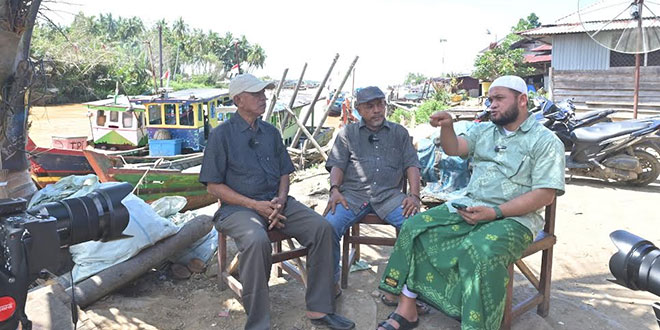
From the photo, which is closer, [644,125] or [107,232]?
[107,232]

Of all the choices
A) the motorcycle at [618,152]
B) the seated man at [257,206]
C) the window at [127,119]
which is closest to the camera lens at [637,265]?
the seated man at [257,206]

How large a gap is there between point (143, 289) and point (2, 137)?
1281mm

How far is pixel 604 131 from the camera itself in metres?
6.28

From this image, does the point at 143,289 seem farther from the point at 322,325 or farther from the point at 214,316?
the point at 322,325

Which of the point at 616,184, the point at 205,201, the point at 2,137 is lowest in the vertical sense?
the point at 205,201

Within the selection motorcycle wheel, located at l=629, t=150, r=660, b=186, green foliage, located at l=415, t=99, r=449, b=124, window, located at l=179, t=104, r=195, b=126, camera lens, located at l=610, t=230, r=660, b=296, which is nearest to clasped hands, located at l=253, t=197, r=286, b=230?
camera lens, located at l=610, t=230, r=660, b=296

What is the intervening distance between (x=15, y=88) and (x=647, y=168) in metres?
6.79

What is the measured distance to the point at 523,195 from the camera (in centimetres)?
265

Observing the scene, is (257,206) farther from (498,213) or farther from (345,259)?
(498,213)

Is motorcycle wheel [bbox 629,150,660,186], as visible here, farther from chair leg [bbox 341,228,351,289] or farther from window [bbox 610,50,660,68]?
window [bbox 610,50,660,68]

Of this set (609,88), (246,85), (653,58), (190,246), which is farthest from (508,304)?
(653,58)

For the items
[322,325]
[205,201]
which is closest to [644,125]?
[322,325]

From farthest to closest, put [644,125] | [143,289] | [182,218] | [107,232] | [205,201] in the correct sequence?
[205,201]
[644,125]
[182,218]
[143,289]
[107,232]

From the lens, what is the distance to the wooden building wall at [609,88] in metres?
10.1
